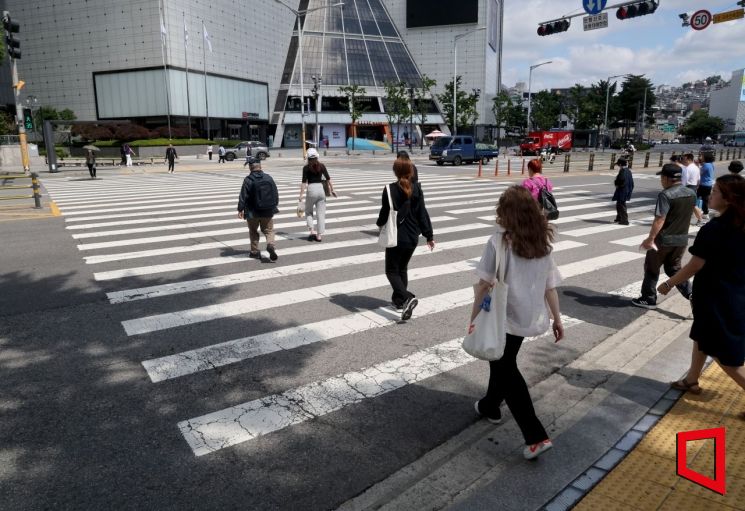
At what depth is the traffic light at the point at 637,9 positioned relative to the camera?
1602 centimetres

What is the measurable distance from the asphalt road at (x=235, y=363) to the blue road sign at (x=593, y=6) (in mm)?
8537

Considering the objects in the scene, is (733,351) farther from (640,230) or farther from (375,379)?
(640,230)

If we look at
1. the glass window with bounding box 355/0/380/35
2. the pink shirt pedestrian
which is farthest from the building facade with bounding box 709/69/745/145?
the pink shirt pedestrian

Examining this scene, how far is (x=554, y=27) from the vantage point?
1862cm

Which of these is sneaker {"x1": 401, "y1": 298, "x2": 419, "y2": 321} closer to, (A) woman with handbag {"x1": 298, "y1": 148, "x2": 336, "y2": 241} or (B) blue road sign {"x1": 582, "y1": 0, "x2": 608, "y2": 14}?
(A) woman with handbag {"x1": 298, "y1": 148, "x2": 336, "y2": 241}

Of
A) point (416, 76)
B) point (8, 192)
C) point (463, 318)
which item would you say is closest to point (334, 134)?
point (416, 76)

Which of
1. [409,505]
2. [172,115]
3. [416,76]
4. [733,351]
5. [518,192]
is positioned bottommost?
[409,505]

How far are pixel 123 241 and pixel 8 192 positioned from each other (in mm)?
14016

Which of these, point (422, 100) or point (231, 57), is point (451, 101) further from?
point (231, 57)

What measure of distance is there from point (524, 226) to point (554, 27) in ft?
58.4

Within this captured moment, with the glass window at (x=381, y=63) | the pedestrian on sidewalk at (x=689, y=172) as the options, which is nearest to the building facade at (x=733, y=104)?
the glass window at (x=381, y=63)

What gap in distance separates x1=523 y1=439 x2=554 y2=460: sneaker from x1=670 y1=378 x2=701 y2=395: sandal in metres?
1.70

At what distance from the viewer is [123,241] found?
1114cm

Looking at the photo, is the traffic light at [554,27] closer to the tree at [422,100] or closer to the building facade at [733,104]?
the tree at [422,100]
